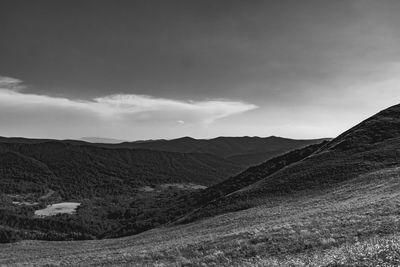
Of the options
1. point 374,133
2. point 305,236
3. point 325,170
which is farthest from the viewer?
point 374,133

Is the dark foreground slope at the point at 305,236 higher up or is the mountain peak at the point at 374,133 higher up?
the mountain peak at the point at 374,133

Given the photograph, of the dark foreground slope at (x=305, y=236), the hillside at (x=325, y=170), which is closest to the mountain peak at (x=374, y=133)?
the hillside at (x=325, y=170)

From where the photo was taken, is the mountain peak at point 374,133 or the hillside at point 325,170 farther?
the mountain peak at point 374,133

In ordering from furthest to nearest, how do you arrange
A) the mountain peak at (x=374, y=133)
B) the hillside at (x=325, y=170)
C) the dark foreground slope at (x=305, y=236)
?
the mountain peak at (x=374, y=133)
the hillside at (x=325, y=170)
the dark foreground slope at (x=305, y=236)

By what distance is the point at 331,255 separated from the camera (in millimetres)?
15953

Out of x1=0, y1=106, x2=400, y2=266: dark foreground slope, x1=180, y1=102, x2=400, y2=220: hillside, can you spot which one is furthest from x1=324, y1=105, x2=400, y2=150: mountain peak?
x1=0, y1=106, x2=400, y2=266: dark foreground slope

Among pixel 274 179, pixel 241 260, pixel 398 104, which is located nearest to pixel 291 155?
pixel 398 104

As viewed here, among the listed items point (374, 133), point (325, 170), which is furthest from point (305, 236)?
point (374, 133)

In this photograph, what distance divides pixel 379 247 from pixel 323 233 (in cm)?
824

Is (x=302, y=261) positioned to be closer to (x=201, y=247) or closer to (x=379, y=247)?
(x=379, y=247)

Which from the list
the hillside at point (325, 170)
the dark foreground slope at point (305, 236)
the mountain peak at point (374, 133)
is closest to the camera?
the dark foreground slope at point (305, 236)

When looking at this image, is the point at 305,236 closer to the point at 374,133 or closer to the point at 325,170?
A: the point at 325,170

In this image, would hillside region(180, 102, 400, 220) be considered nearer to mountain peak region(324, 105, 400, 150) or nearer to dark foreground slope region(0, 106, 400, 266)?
mountain peak region(324, 105, 400, 150)

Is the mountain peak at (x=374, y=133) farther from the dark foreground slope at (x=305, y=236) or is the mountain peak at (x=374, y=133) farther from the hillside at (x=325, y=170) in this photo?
the dark foreground slope at (x=305, y=236)
